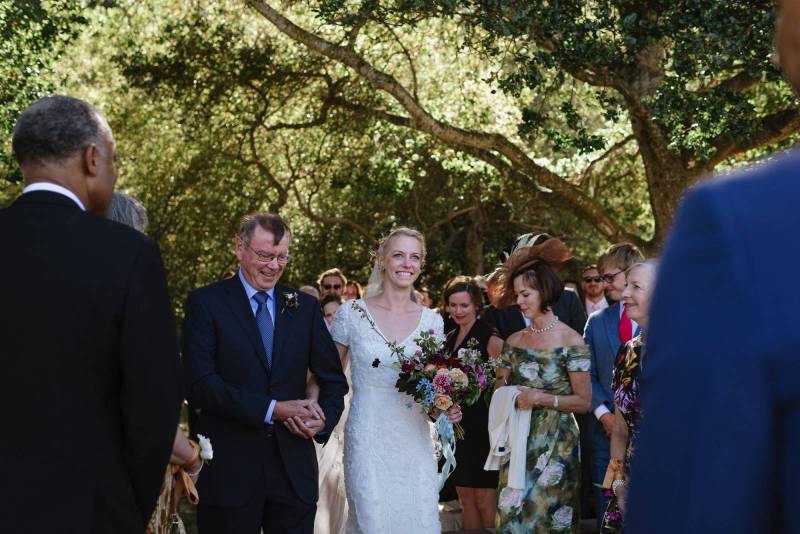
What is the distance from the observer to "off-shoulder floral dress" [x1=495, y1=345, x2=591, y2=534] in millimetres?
7469

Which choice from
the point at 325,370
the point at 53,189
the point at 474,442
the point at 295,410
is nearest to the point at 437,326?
the point at 325,370

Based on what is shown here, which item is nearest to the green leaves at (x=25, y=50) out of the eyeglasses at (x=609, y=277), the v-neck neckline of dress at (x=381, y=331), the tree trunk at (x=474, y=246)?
the v-neck neckline of dress at (x=381, y=331)

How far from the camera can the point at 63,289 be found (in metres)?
3.16

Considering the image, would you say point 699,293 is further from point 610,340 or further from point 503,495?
point 610,340

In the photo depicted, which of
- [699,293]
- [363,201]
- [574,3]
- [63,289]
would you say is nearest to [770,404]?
[699,293]

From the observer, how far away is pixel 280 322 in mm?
6133

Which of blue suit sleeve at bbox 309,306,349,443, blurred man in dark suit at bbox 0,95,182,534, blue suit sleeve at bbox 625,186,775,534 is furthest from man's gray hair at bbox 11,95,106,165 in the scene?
blue suit sleeve at bbox 309,306,349,443

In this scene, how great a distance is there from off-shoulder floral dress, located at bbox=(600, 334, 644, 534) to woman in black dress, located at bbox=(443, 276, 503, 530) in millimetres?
2702

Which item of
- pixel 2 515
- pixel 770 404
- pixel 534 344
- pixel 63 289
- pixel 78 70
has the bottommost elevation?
pixel 2 515

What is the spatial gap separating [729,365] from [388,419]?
20.2ft

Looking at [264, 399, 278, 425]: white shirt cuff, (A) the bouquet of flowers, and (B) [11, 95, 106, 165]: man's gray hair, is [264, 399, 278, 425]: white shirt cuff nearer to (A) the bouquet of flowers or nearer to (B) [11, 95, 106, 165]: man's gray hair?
(A) the bouquet of flowers

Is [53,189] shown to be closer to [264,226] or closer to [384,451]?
[264,226]

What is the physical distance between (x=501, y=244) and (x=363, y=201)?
4.59 metres

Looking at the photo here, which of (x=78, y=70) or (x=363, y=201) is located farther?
(x=363, y=201)
